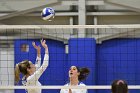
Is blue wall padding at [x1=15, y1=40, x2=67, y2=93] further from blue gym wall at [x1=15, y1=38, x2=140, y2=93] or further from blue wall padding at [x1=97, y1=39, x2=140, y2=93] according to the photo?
blue wall padding at [x1=97, y1=39, x2=140, y2=93]

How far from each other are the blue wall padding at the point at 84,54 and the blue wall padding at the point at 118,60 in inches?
12.9

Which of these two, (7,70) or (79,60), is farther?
(7,70)

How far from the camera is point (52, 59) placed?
8414 millimetres

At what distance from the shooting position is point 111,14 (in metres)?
8.22

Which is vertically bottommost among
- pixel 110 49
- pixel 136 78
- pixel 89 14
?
pixel 136 78

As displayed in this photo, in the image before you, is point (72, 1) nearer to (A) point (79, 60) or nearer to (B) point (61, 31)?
(B) point (61, 31)

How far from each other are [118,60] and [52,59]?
1.56 metres

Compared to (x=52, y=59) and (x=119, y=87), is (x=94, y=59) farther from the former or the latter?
(x=119, y=87)

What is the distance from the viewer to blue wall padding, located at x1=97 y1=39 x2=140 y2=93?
8078 mm

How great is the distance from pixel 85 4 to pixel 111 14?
663mm

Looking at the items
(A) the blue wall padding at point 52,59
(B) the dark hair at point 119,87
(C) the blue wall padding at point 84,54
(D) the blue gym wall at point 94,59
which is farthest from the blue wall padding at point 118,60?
(B) the dark hair at point 119,87

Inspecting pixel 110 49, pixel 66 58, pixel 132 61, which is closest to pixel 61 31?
pixel 66 58

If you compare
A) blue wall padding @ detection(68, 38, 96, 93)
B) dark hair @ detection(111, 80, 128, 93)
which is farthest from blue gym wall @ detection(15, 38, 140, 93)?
dark hair @ detection(111, 80, 128, 93)

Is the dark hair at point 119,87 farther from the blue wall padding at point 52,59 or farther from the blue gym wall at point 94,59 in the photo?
the blue wall padding at point 52,59
